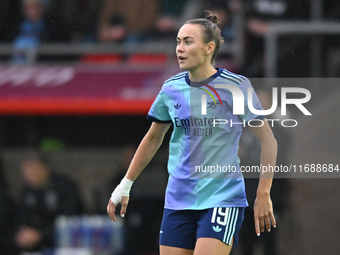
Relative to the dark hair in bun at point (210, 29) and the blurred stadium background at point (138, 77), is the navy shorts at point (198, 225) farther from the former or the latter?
the blurred stadium background at point (138, 77)

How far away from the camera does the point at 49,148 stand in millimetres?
8406

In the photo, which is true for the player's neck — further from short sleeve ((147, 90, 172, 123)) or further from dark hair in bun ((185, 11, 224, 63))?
short sleeve ((147, 90, 172, 123))

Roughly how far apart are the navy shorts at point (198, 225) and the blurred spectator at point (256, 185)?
1.91 m

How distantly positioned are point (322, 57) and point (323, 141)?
1640 millimetres

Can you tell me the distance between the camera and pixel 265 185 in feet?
10.6

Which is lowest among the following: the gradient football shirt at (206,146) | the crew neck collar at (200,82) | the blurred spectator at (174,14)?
the gradient football shirt at (206,146)

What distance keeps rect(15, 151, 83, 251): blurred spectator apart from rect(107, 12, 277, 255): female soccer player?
389 centimetres

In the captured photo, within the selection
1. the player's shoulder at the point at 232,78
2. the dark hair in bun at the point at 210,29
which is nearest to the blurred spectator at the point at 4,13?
the dark hair in bun at the point at 210,29

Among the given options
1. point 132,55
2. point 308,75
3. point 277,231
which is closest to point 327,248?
point 277,231

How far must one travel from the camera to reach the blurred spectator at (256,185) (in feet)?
17.2

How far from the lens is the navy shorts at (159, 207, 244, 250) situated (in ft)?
10.1

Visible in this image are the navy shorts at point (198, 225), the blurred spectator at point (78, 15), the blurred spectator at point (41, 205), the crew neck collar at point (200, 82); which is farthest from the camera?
the blurred spectator at point (78, 15)

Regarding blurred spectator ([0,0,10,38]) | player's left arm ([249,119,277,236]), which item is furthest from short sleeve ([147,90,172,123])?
blurred spectator ([0,0,10,38])

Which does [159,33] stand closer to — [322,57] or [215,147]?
[322,57]
